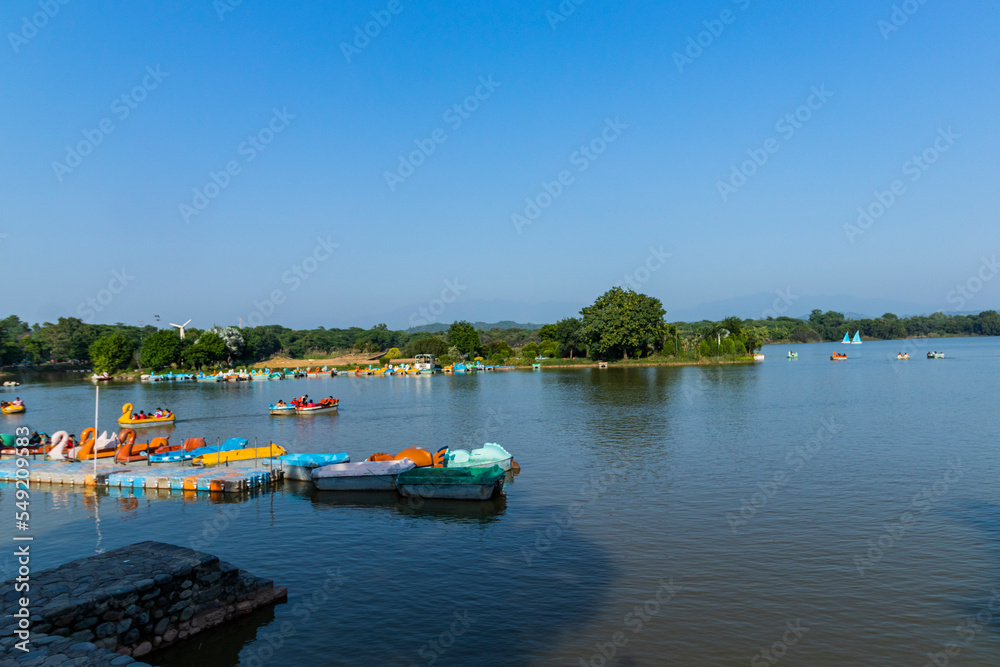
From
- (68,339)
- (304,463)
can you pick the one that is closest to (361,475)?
(304,463)

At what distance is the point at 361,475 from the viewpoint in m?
23.4

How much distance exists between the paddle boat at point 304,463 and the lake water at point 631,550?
0.57 m

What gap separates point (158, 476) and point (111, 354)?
105 meters

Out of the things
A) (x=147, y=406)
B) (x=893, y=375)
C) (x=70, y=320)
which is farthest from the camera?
(x=70, y=320)

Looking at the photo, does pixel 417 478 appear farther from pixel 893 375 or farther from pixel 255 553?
pixel 893 375

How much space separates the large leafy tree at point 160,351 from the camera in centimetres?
11325

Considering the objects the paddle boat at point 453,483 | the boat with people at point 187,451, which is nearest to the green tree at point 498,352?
the boat with people at point 187,451

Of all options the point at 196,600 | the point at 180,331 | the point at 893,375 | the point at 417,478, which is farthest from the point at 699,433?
the point at 180,331

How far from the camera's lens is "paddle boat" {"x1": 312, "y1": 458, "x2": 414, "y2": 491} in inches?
916

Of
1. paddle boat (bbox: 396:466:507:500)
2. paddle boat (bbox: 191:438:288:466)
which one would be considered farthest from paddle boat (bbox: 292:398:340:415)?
paddle boat (bbox: 396:466:507:500)

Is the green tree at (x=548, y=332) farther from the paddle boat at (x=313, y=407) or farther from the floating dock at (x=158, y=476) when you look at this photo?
the floating dock at (x=158, y=476)

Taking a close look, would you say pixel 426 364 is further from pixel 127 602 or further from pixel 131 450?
pixel 127 602

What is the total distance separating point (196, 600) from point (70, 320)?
155 metres

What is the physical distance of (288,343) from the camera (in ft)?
552
